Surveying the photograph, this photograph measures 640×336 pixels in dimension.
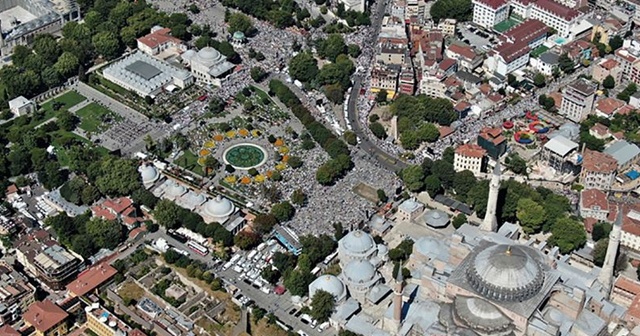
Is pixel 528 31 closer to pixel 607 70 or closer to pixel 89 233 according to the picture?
pixel 607 70

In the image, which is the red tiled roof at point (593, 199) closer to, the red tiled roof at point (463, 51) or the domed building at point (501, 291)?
the domed building at point (501, 291)

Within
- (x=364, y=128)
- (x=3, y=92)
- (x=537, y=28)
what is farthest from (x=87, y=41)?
(x=537, y=28)

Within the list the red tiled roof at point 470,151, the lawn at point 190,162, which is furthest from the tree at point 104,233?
the red tiled roof at point 470,151

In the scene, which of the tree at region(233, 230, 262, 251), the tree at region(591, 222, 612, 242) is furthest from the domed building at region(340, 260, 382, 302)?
the tree at region(591, 222, 612, 242)

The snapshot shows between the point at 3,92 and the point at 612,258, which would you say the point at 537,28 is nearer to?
the point at 612,258

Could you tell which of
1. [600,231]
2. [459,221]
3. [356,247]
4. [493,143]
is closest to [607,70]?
[493,143]

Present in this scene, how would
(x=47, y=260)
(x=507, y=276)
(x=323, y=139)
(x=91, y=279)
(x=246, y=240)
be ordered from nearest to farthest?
(x=507, y=276), (x=91, y=279), (x=47, y=260), (x=246, y=240), (x=323, y=139)

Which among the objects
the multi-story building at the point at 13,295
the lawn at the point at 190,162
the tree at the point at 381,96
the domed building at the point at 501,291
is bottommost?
the tree at the point at 381,96
